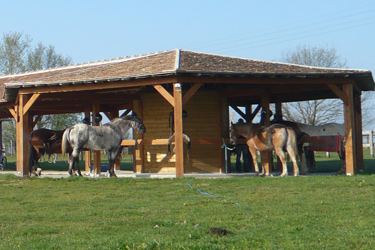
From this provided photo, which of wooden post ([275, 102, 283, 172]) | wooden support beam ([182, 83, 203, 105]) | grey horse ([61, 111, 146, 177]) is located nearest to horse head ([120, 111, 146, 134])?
grey horse ([61, 111, 146, 177])

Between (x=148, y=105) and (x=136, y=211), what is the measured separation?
10.8m

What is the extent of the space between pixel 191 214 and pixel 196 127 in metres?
10.8

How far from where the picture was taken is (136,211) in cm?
1030

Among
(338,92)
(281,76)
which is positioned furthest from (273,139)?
(338,92)

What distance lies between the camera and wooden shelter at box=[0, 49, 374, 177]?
53.9 feet

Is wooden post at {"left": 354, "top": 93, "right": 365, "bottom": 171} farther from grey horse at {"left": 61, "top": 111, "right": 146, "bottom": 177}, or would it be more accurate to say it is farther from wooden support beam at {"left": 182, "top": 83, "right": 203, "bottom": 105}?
grey horse at {"left": 61, "top": 111, "right": 146, "bottom": 177}

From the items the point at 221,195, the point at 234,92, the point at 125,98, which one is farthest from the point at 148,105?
the point at 221,195

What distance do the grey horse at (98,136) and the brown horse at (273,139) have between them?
10.9 ft

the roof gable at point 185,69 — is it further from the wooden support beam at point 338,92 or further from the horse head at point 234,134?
the horse head at point 234,134

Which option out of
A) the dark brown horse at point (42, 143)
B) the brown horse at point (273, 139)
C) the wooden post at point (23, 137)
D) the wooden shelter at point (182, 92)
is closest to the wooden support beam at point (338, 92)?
the wooden shelter at point (182, 92)

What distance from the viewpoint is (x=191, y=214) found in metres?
9.82

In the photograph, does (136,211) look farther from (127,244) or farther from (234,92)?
(234,92)

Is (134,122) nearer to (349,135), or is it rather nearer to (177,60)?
(177,60)

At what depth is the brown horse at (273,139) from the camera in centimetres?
1673
